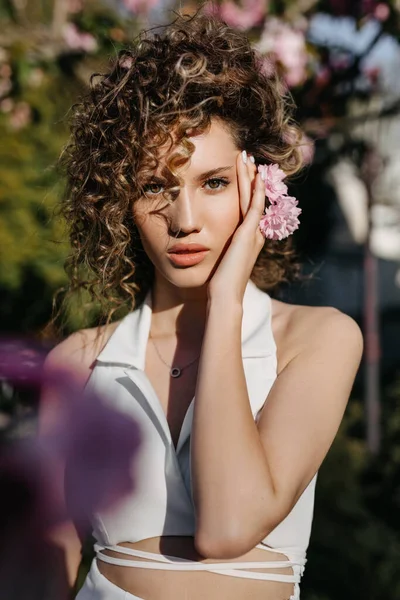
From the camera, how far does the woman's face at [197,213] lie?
5.84 ft

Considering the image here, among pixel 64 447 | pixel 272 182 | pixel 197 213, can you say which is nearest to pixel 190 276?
pixel 197 213

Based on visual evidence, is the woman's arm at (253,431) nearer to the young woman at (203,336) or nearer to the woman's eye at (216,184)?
the young woman at (203,336)

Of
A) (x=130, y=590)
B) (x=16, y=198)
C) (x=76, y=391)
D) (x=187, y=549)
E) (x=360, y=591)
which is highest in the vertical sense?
(x=16, y=198)

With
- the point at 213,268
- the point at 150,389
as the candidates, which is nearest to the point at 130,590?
the point at 150,389

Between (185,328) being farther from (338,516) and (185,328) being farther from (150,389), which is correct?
(338,516)

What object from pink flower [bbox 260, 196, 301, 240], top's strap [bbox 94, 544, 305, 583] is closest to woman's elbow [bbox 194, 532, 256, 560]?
top's strap [bbox 94, 544, 305, 583]

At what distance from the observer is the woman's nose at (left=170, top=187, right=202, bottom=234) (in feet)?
5.77

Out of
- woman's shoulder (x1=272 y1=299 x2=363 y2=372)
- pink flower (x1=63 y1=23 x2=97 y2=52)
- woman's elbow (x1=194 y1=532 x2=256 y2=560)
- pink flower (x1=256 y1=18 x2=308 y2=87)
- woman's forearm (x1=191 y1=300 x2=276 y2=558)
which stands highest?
pink flower (x1=63 y1=23 x2=97 y2=52)

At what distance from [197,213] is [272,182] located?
0.22 metres

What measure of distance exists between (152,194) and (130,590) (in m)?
0.89

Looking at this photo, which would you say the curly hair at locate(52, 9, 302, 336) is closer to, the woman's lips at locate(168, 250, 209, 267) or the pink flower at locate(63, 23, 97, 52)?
the woman's lips at locate(168, 250, 209, 267)

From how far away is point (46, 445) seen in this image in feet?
3.24

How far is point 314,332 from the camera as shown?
1.80 meters

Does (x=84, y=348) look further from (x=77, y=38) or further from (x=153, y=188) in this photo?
(x=77, y=38)
